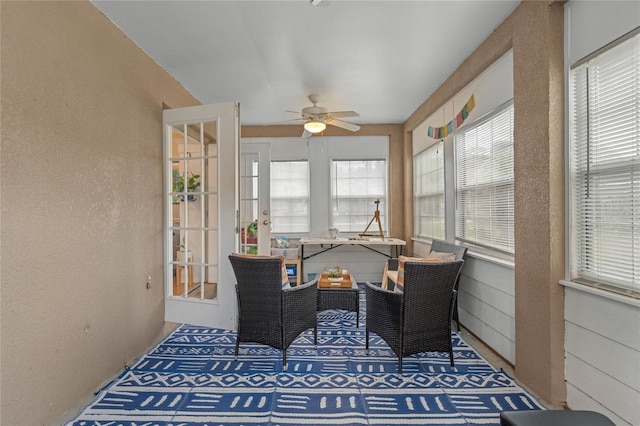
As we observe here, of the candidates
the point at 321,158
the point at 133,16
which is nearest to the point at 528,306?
the point at 133,16

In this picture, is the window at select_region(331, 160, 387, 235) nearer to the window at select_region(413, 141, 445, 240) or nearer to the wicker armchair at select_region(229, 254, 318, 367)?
the window at select_region(413, 141, 445, 240)

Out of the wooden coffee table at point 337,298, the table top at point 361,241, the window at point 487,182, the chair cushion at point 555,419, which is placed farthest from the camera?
the table top at point 361,241

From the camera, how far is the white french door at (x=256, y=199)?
4.84m

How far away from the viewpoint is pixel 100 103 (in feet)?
7.41

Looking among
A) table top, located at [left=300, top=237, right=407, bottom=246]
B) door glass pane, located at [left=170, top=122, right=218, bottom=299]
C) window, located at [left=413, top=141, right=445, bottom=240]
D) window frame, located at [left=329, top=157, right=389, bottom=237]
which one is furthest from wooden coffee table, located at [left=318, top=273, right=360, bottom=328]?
window frame, located at [left=329, top=157, right=389, bottom=237]

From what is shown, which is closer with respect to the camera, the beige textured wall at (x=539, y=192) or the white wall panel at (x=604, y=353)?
the white wall panel at (x=604, y=353)

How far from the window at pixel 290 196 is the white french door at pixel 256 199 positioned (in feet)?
1.68

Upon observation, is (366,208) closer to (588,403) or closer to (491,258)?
(491,258)

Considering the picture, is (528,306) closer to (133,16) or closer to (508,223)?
(508,223)

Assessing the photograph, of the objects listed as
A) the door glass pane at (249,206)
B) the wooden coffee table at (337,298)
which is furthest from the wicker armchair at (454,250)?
the door glass pane at (249,206)

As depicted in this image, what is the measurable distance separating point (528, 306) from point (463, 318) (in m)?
1.24

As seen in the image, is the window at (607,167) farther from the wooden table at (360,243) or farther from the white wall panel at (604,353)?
the wooden table at (360,243)

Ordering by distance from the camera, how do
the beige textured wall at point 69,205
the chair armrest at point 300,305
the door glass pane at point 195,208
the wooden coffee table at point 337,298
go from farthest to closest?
the wooden coffee table at point 337,298 < the door glass pane at point 195,208 < the chair armrest at point 300,305 < the beige textured wall at point 69,205

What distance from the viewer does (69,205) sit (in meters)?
1.97
